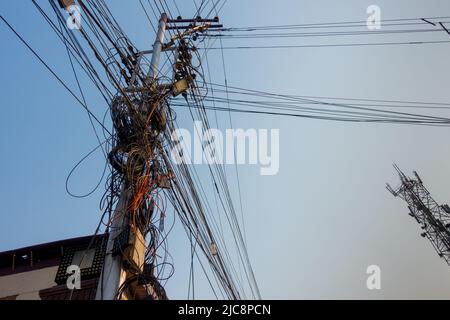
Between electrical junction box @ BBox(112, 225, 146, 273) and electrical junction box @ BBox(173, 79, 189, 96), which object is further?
electrical junction box @ BBox(173, 79, 189, 96)

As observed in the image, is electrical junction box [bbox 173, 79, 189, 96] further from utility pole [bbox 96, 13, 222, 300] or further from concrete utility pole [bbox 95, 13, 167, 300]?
concrete utility pole [bbox 95, 13, 167, 300]

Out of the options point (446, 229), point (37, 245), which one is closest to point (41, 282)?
point (37, 245)

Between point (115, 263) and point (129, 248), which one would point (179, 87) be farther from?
point (115, 263)

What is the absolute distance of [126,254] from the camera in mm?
3189

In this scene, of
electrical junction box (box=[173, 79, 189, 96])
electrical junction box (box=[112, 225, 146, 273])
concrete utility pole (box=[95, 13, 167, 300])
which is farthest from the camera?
electrical junction box (box=[173, 79, 189, 96])

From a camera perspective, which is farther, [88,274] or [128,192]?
[88,274]

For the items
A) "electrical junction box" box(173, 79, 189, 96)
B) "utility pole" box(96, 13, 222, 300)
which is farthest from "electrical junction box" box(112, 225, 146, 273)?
"electrical junction box" box(173, 79, 189, 96)

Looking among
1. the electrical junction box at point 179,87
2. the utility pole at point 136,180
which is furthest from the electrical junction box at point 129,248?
the electrical junction box at point 179,87

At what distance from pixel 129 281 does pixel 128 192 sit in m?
1.07

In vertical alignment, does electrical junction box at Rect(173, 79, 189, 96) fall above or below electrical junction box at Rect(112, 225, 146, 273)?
above

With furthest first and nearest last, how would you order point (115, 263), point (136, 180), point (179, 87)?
point (179, 87) < point (136, 180) < point (115, 263)

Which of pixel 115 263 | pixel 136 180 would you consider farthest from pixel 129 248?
pixel 136 180

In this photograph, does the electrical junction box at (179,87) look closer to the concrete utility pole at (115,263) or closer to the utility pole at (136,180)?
the utility pole at (136,180)
